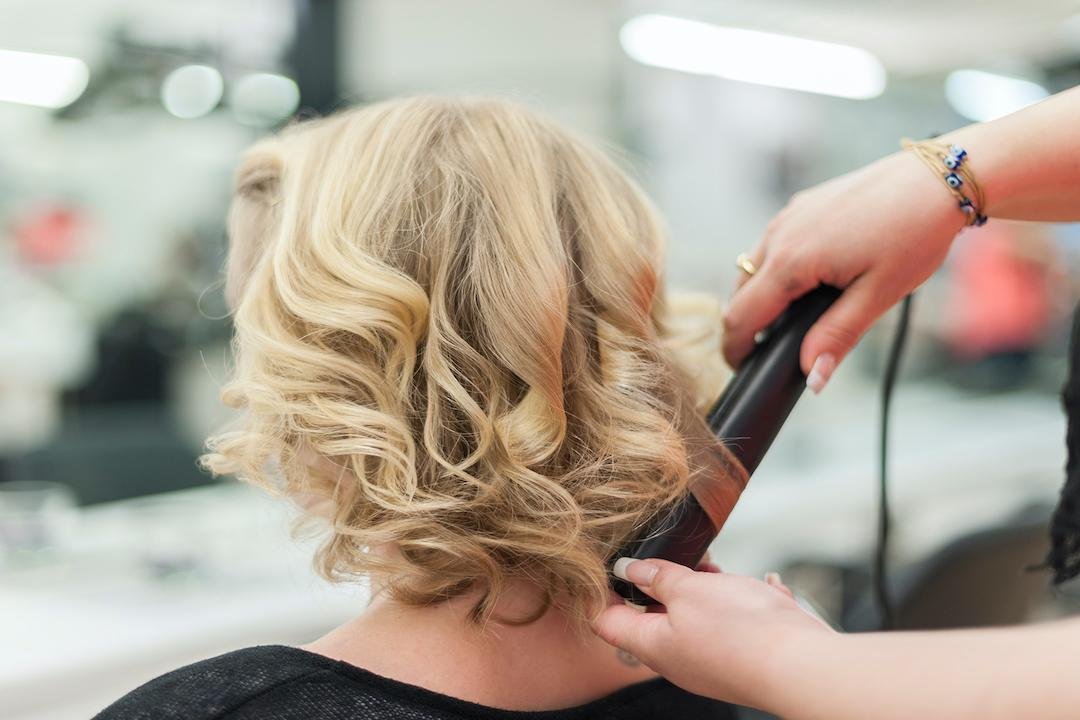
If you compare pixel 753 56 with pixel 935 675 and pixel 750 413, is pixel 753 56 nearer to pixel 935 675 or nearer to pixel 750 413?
pixel 750 413

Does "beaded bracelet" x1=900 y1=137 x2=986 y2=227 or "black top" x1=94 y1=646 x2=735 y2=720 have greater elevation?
"beaded bracelet" x1=900 y1=137 x2=986 y2=227

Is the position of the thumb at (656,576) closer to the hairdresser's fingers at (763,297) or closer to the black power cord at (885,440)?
the hairdresser's fingers at (763,297)

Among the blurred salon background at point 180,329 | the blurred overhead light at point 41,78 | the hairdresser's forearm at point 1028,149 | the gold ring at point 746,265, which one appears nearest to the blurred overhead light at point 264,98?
the blurred salon background at point 180,329

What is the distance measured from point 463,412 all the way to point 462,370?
31 mm

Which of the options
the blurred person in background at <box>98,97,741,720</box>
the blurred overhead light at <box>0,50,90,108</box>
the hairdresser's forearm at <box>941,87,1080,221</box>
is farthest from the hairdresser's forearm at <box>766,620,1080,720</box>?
the blurred overhead light at <box>0,50,90,108</box>

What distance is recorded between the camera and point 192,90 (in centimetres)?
170

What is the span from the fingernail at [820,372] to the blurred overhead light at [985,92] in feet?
11.4

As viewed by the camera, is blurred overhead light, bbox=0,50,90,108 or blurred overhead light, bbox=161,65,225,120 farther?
blurred overhead light, bbox=161,65,225,120

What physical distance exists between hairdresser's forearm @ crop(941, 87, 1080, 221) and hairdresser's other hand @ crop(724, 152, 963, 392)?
0.15 ft

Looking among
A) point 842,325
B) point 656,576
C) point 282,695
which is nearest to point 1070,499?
point 842,325

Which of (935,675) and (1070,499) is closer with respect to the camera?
(935,675)

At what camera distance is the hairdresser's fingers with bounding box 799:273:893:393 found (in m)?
0.71

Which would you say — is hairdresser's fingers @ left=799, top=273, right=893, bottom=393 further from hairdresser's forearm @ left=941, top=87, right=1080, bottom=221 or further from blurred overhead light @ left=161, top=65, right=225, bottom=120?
blurred overhead light @ left=161, top=65, right=225, bottom=120

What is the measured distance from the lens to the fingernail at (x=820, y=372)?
27.6 inches
